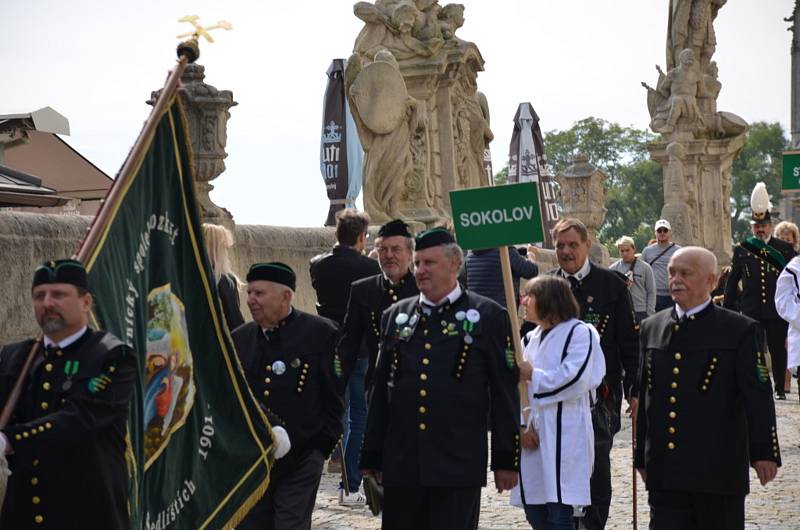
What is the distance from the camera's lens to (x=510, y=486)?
7055 millimetres

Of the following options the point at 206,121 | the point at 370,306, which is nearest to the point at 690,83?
the point at 206,121

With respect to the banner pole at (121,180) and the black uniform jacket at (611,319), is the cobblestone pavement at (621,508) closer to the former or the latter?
the black uniform jacket at (611,319)

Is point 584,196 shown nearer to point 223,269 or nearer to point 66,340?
point 223,269

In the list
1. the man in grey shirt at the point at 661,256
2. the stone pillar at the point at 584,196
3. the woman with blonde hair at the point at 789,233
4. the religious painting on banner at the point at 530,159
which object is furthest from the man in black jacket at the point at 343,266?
the stone pillar at the point at 584,196

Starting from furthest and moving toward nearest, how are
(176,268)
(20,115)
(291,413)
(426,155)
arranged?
(20,115), (426,155), (291,413), (176,268)

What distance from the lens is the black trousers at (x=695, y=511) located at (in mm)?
7355

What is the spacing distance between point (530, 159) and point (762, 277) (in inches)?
404

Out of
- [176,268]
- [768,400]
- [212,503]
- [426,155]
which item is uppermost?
[426,155]

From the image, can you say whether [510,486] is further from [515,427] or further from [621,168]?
[621,168]

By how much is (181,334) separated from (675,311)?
240 centimetres

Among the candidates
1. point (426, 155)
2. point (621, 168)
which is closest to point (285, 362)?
point (426, 155)

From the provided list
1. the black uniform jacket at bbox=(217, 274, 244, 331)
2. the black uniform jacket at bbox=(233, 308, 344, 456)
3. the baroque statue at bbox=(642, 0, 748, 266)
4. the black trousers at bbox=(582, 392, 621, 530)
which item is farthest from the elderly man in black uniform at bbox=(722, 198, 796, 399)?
the baroque statue at bbox=(642, 0, 748, 266)

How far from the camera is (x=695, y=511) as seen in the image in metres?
7.52

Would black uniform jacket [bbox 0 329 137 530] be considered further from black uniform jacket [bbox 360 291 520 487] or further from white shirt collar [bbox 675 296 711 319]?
white shirt collar [bbox 675 296 711 319]
